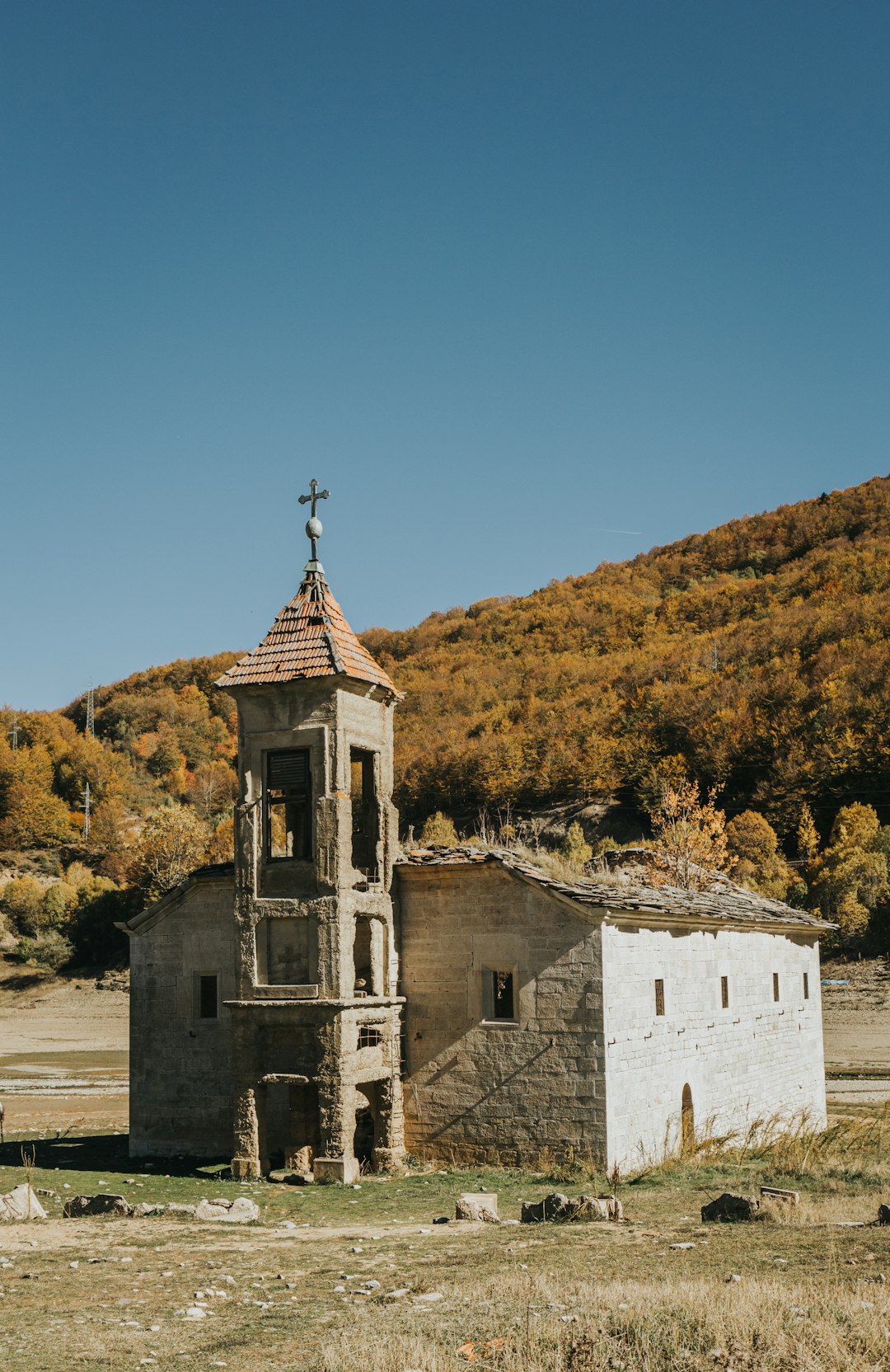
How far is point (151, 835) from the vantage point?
75938 millimetres

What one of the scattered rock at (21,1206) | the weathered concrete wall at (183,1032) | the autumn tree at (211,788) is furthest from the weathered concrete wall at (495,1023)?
the autumn tree at (211,788)

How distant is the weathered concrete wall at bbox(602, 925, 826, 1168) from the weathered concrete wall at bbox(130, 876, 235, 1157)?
23.7 feet

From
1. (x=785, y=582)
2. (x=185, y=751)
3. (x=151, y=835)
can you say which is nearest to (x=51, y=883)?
(x=151, y=835)

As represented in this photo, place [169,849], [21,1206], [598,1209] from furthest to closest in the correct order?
[169,849]
[21,1206]
[598,1209]

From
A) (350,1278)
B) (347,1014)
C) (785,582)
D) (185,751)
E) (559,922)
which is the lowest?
(350,1278)

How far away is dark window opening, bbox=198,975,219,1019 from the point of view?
23172mm

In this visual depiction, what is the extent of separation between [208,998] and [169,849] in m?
53.1

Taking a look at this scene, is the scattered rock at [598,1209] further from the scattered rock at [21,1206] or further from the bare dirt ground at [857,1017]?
the bare dirt ground at [857,1017]

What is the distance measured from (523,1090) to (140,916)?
852 cm

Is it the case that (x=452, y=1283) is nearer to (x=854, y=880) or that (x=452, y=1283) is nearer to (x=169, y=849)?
(x=854, y=880)

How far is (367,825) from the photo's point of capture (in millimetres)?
23031

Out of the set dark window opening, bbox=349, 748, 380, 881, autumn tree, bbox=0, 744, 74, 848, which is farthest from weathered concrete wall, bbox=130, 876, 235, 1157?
autumn tree, bbox=0, 744, 74, 848

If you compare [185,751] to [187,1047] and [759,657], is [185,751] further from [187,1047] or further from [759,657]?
[187,1047]

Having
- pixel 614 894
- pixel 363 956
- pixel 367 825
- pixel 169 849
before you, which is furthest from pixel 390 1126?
pixel 169 849
